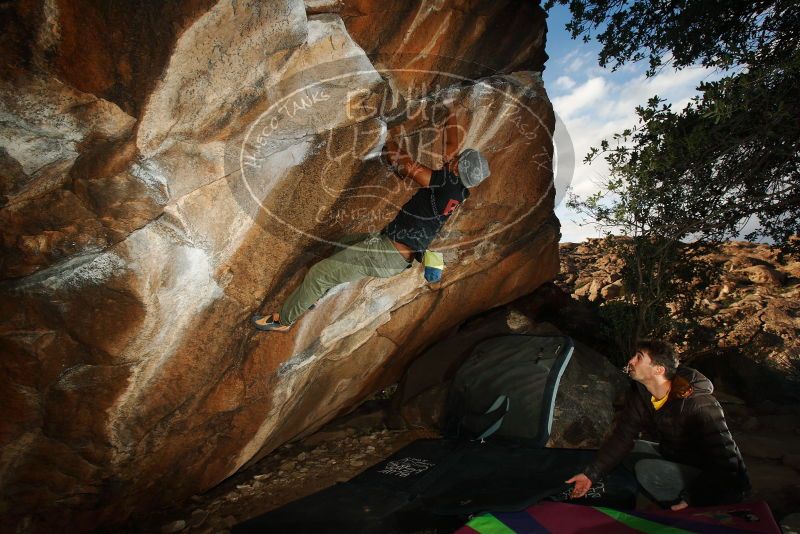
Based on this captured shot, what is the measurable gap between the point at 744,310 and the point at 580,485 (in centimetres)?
1366

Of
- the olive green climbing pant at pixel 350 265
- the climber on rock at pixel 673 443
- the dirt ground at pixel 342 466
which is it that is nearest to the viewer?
the climber on rock at pixel 673 443

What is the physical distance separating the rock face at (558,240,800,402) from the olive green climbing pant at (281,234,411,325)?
6671mm

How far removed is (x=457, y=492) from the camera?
3453 mm

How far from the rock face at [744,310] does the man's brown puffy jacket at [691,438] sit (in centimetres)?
619

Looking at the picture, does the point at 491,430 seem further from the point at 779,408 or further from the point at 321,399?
the point at 779,408

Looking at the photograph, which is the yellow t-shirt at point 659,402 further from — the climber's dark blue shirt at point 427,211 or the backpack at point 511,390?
the climber's dark blue shirt at point 427,211

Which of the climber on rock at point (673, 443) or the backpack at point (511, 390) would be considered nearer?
the climber on rock at point (673, 443)

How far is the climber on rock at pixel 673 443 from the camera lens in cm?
299

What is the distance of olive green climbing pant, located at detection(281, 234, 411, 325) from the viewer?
4.14 meters

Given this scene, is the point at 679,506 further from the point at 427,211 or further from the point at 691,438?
the point at 427,211

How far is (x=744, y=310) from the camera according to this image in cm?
1307

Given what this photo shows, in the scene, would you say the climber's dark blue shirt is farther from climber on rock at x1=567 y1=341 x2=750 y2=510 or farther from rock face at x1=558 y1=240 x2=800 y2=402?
rock face at x1=558 y1=240 x2=800 y2=402

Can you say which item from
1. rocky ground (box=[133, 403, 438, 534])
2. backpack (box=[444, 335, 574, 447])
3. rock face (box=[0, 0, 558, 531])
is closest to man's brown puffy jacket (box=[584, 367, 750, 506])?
backpack (box=[444, 335, 574, 447])

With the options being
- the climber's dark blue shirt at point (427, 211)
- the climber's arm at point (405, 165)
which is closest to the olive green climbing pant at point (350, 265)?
the climber's dark blue shirt at point (427, 211)
